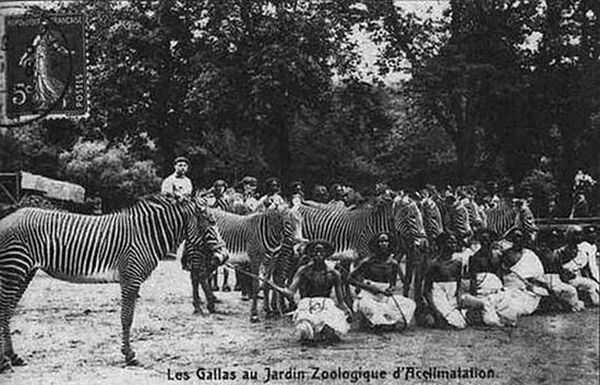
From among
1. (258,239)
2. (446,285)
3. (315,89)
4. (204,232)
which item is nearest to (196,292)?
(258,239)

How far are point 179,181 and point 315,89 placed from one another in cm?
172

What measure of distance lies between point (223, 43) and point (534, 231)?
4.02 metres

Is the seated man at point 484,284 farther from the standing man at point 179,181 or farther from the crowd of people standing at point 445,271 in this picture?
the standing man at point 179,181

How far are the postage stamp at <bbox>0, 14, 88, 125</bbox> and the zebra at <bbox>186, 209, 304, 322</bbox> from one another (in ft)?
6.34

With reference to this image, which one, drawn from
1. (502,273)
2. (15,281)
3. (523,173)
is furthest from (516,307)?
(15,281)

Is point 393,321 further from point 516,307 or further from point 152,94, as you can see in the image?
point 152,94

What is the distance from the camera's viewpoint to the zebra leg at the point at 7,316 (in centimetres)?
673

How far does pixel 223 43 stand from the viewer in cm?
785

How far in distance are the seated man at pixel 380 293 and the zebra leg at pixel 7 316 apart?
309cm

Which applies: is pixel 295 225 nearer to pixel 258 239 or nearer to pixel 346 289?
pixel 258 239

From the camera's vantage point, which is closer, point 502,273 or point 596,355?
point 596,355

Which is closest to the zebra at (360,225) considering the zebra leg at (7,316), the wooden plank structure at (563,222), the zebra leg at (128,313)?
the wooden plank structure at (563,222)

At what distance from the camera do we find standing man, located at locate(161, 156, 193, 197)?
756 centimetres

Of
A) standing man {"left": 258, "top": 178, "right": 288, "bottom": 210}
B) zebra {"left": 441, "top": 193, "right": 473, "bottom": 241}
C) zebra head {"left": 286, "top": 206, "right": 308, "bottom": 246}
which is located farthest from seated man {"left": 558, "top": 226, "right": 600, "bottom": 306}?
standing man {"left": 258, "top": 178, "right": 288, "bottom": 210}
